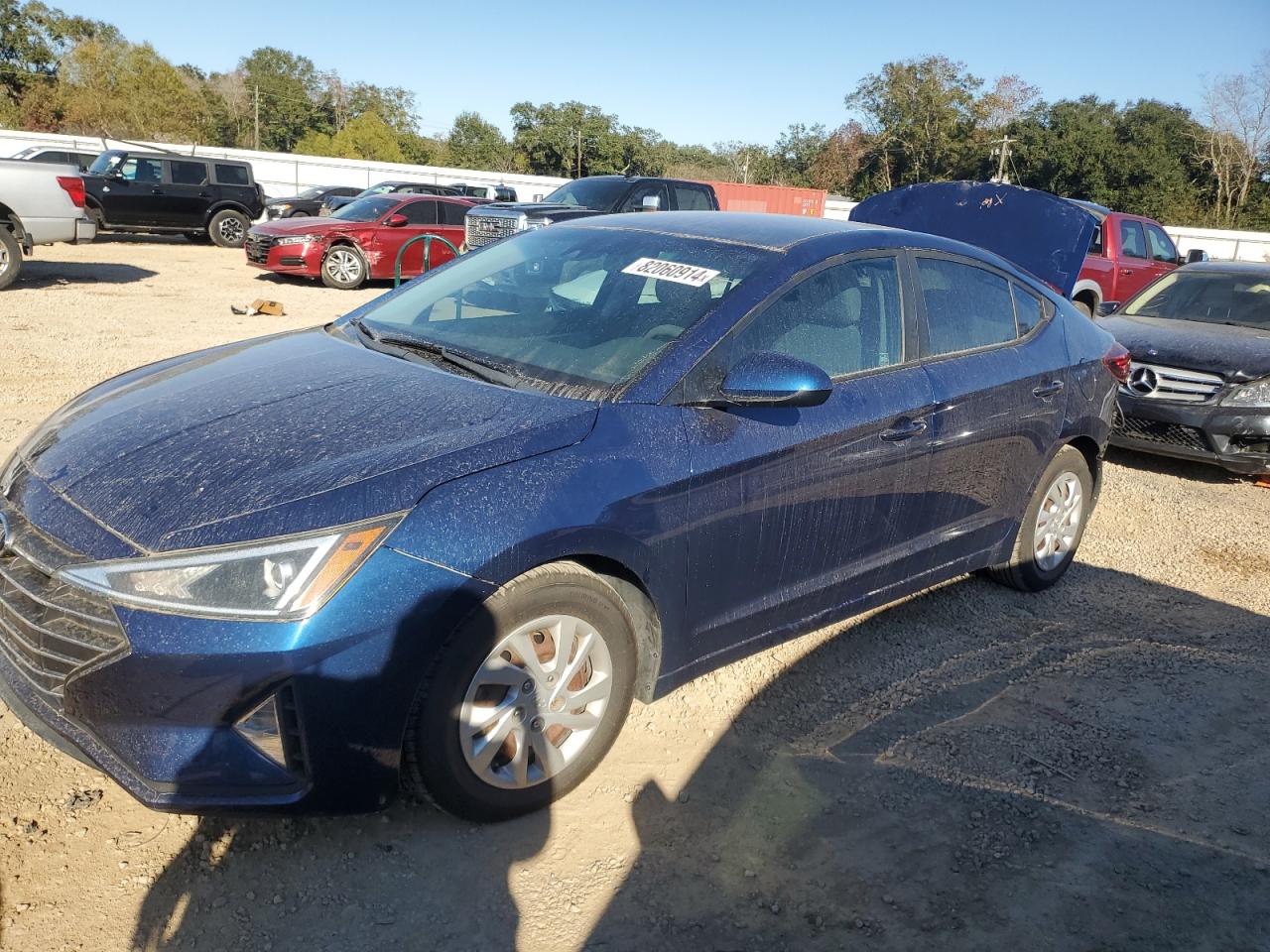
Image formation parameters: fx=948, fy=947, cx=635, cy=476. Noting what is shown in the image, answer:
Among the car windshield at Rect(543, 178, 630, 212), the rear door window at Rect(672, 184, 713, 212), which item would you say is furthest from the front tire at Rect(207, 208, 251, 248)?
the rear door window at Rect(672, 184, 713, 212)

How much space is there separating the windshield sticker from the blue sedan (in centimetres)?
1

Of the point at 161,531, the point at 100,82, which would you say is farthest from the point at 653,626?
the point at 100,82

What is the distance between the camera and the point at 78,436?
2.80 metres

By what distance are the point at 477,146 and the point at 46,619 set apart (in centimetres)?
6756

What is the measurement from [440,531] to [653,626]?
2.72 ft

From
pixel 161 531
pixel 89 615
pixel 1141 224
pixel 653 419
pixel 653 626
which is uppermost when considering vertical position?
pixel 1141 224

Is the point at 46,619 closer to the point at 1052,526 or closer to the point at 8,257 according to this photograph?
the point at 1052,526

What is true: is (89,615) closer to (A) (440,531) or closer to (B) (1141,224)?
(A) (440,531)

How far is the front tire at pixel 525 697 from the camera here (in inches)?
95.1

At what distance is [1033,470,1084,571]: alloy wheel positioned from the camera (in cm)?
453

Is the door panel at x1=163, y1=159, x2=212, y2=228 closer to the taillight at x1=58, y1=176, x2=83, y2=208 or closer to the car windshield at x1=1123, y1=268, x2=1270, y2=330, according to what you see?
the taillight at x1=58, y1=176, x2=83, y2=208

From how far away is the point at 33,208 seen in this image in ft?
37.7

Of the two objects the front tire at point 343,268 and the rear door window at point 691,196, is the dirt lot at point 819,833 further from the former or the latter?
the front tire at point 343,268

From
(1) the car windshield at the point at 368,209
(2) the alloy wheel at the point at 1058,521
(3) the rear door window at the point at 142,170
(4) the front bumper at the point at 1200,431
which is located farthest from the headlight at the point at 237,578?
(3) the rear door window at the point at 142,170
